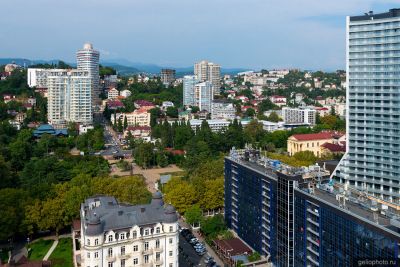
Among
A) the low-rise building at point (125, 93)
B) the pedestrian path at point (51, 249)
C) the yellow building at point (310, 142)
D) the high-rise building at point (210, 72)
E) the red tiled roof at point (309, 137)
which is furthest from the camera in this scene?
the high-rise building at point (210, 72)

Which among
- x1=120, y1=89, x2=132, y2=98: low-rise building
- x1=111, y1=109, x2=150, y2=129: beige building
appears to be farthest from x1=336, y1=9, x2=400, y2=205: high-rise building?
x1=120, y1=89, x2=132, y2=98: low-rise building

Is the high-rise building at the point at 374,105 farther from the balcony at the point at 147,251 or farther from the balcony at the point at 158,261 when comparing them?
the balcony at the point at 147,251

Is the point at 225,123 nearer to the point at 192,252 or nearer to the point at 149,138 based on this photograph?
the point at 149,138

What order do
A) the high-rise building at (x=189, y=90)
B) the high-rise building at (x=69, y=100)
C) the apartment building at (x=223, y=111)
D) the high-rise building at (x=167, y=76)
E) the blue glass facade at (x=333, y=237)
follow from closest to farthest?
the blue glass facade at (x=333, y=237) < the high-rise building at (x=69, y=100) < the apartment building at (x=223, y=111) < the high-rise building at (x=189, y=90) < the high-rise building at (x=167, y=76)

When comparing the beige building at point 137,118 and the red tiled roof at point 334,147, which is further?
the beige building at point 137,118

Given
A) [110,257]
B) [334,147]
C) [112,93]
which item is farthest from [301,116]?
[110,257]

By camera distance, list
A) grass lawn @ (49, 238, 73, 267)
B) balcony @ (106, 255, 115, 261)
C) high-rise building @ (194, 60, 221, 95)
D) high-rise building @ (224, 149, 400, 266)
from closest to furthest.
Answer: high-rise building @ (224, 149, 400, 266) → balcony @ (106, 255, 115, 261) → grass lawn @ (49, 238, 73, 267) → high-rise building @ (194, 60, 221, 95)

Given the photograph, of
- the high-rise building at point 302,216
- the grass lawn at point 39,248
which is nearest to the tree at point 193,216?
the high-rise building at point 302,216

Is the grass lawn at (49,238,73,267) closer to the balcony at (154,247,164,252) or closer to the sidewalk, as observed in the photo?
the balcony at (154,247,164,252)
